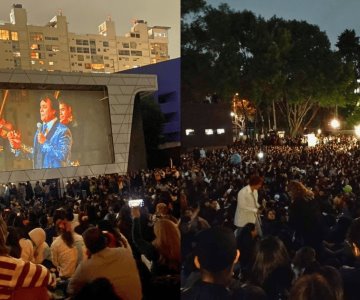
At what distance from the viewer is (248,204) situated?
221 centimetres

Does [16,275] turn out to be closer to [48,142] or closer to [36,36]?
[36,36]

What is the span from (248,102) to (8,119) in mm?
5476

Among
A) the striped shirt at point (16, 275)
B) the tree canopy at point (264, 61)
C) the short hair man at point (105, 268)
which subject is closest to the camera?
the striped shirt at point (16, 275)

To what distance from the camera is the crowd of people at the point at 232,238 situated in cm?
199

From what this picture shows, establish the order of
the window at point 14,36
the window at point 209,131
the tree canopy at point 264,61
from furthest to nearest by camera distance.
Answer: the window at point 14,36 < the window at point 209,131 < the tree canopy at point 264,61

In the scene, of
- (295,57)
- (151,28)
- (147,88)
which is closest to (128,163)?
(147,88)

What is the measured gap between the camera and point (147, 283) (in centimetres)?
Answer: 221

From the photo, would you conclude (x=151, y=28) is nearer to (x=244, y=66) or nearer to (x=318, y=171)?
(x=244, y=66)

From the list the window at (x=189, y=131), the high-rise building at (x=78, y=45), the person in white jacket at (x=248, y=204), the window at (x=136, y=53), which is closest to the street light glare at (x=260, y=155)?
the person in white jacket at (x=248, y=204)

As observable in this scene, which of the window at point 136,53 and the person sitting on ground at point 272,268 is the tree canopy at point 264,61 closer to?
the person sitting on ground at point 272,268

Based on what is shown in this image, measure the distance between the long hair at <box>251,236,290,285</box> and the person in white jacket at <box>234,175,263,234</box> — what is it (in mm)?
114

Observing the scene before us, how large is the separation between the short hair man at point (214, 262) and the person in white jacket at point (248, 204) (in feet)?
0.30

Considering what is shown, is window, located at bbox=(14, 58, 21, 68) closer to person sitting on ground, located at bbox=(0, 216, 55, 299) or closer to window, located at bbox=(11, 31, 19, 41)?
window, located at bbox=(11, 31, 19, 41)

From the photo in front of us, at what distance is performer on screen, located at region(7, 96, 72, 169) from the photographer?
242 inches
